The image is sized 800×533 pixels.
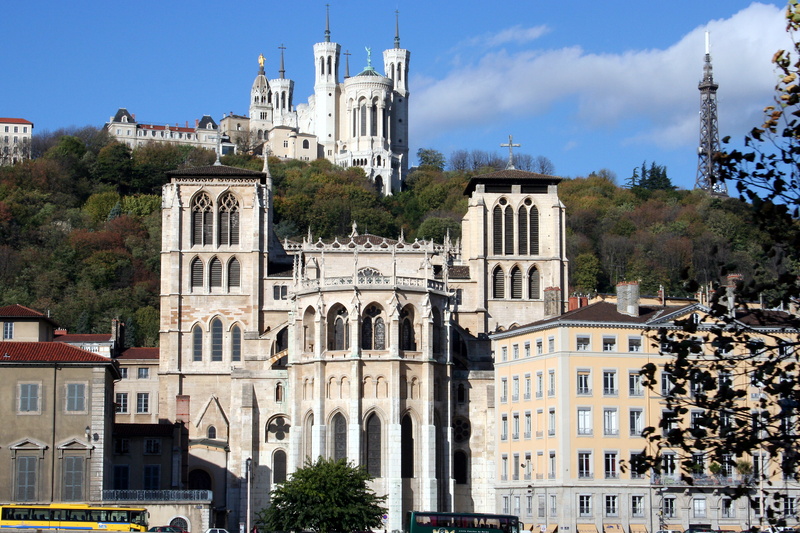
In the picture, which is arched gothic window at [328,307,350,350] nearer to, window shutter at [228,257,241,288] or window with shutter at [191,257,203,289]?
window shutter at [228,257,241,288]

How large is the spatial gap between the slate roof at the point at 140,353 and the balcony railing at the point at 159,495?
31.6m

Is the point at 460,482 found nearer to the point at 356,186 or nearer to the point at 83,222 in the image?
the point at 83,222

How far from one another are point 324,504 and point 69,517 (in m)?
13.2

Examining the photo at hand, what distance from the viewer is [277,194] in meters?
171

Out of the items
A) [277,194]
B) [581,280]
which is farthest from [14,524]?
[277,194]

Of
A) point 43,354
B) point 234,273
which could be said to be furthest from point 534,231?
point 43,354

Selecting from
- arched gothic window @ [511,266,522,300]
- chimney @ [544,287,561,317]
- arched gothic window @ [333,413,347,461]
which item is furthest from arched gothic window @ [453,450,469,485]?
arched gothic window @ [511,266,522,300]

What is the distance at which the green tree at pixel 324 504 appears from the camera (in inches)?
2672

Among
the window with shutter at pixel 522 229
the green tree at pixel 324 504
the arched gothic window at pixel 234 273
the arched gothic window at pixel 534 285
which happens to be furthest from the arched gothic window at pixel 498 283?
the green tree at pixel 324 504

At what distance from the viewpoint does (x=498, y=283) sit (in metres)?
101

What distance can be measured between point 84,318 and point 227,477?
4269 centimetres

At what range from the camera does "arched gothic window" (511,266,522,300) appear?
100562mm

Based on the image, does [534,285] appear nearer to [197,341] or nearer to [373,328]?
[197,341]

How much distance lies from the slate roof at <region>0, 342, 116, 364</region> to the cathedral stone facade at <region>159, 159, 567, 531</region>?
578 inches
